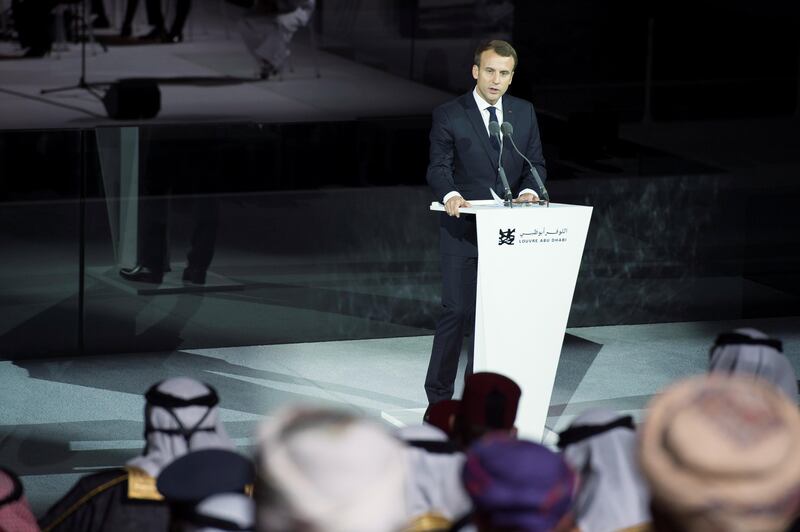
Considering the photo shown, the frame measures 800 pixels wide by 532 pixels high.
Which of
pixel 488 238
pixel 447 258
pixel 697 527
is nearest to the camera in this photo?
pixel 697 527

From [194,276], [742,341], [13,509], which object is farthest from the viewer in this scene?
[194,276]

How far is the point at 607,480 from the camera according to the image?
2.39m

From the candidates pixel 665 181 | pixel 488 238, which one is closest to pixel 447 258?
pixel 488 238

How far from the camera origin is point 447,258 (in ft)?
16.8

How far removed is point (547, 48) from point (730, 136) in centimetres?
128

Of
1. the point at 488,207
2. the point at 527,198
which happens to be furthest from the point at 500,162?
the point at 488,207

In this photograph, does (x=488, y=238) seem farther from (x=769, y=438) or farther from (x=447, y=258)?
(x=769, y=438)

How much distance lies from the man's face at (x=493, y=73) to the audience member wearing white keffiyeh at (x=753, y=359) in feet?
7.29

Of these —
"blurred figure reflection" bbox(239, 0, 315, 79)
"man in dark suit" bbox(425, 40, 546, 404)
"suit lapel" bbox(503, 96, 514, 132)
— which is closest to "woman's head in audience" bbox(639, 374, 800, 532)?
"man in dark suit" bbox(425, 40, 546, 404)

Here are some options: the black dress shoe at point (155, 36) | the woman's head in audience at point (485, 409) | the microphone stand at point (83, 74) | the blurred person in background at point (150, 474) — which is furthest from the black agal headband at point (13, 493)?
the black dress shoe at point (155, 36)

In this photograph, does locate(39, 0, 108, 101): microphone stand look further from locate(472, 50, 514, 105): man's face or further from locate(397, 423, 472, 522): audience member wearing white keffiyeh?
locate(397, 423, 472, 522): audience member wearing white keffiyeh

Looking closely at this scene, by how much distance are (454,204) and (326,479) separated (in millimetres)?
3272

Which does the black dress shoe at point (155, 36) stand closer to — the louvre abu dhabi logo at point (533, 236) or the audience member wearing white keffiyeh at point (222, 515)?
the louvre abu dhabi logo at point (533, 236)

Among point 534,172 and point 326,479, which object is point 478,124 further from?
point 326,479
